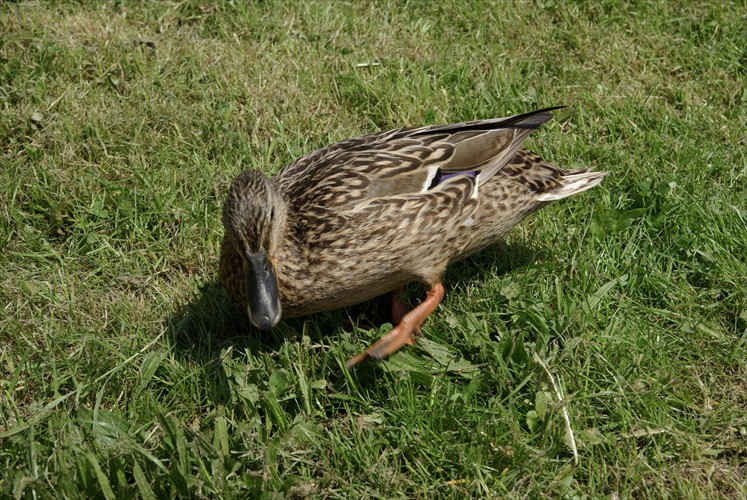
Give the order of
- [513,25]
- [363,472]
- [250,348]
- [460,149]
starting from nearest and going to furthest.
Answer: [363,472] → [250,348] → [460,149] → [513,25]

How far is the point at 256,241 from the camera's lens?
3.58m

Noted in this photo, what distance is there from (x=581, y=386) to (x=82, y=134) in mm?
3403

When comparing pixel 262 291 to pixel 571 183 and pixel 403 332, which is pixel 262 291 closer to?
pixel 403 332

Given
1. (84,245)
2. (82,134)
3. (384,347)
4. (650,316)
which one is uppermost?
(82,134)

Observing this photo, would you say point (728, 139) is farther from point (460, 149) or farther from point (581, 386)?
point (581, 386)

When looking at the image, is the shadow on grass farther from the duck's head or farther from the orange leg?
the duck's head

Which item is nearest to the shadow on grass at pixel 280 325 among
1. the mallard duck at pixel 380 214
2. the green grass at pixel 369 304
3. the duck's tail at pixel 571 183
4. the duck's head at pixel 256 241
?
the green grass at pixel 369 304

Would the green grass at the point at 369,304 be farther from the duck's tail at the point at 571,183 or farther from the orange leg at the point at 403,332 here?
the duck's tail at the point at 571,183

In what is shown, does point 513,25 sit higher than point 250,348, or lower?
higher

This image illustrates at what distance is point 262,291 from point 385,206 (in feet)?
2.57

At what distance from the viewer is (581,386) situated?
3.63 metres

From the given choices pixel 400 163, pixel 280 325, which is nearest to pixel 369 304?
pixel 280 325

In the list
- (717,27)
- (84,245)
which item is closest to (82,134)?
(84,245)

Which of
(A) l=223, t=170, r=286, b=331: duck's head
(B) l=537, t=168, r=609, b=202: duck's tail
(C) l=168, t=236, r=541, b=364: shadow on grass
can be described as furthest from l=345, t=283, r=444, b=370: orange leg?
(B) l=537, t=168, r=609, b=202: duck's tail
